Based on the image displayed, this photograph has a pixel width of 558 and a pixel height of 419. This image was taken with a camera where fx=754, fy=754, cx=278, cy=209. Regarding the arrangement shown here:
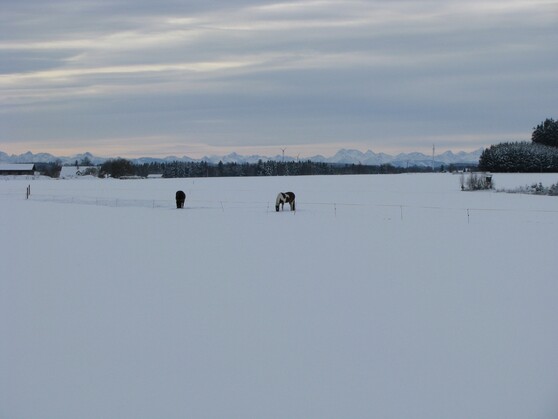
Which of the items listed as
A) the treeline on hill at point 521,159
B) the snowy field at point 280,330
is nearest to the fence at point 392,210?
the snowy field at point 280,330

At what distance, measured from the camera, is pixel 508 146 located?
96.8m

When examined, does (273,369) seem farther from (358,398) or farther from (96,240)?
(96,240)

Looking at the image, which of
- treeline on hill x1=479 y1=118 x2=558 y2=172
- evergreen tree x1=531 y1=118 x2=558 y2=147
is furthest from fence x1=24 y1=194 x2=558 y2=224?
evergreen tree x1=531 y1=118 x2=558 y2=147

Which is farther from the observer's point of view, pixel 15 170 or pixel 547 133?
pixel 15 170

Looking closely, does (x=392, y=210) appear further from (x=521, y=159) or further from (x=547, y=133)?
(x=547, y=133)

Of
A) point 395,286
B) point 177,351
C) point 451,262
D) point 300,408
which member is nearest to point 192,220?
point 451,262

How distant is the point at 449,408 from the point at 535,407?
88cm

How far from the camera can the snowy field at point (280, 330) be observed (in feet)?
26.2

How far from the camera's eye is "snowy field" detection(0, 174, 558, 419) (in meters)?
7.97

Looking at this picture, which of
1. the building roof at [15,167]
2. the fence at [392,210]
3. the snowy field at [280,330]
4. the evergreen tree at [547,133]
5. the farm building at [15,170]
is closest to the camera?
the snowy field at [280,330]

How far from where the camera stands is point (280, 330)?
10.5 meters

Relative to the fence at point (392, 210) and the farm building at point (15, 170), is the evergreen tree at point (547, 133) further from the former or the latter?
the farm building at point (15, 170)

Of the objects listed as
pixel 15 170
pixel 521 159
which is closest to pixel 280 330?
pixel 521 159

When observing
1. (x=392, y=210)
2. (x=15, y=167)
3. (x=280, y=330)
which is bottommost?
(x=280, y=330)
